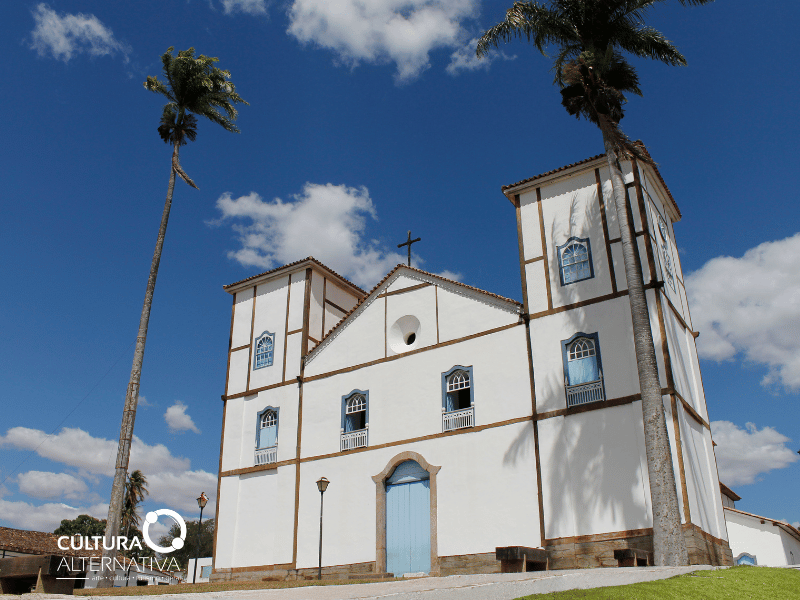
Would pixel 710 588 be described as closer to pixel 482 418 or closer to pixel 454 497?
pixel 454 497

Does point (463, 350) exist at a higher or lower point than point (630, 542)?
higher

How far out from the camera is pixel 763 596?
436 inches

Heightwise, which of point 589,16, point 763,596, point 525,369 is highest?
point 589,16

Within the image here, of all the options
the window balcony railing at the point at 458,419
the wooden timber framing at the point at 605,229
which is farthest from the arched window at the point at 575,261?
the window balcony railing at the point at 458,419

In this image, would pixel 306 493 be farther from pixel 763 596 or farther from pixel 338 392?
pixel 763 596

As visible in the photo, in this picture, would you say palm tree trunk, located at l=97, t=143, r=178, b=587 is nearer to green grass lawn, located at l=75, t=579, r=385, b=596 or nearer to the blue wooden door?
green grass lawn, located at l=75, t=579, r=385, b=596

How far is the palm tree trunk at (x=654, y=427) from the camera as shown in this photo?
14.9 meters

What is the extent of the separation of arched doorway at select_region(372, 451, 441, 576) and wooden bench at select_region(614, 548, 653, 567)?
18.6 ft

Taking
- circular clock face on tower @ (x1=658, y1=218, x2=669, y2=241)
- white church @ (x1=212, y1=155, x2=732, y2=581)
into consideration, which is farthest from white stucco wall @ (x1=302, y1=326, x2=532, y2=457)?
circular clock face on tower @ (x1=658, y1=218, x2=669, y2=241)

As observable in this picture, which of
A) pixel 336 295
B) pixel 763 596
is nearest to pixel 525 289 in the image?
pixel 336 295

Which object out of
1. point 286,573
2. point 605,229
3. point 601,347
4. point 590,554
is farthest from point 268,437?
point 605,229

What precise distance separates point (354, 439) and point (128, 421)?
6.88 metres

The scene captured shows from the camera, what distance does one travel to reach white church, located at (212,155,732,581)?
17609mm

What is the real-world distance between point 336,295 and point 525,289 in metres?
9.10
